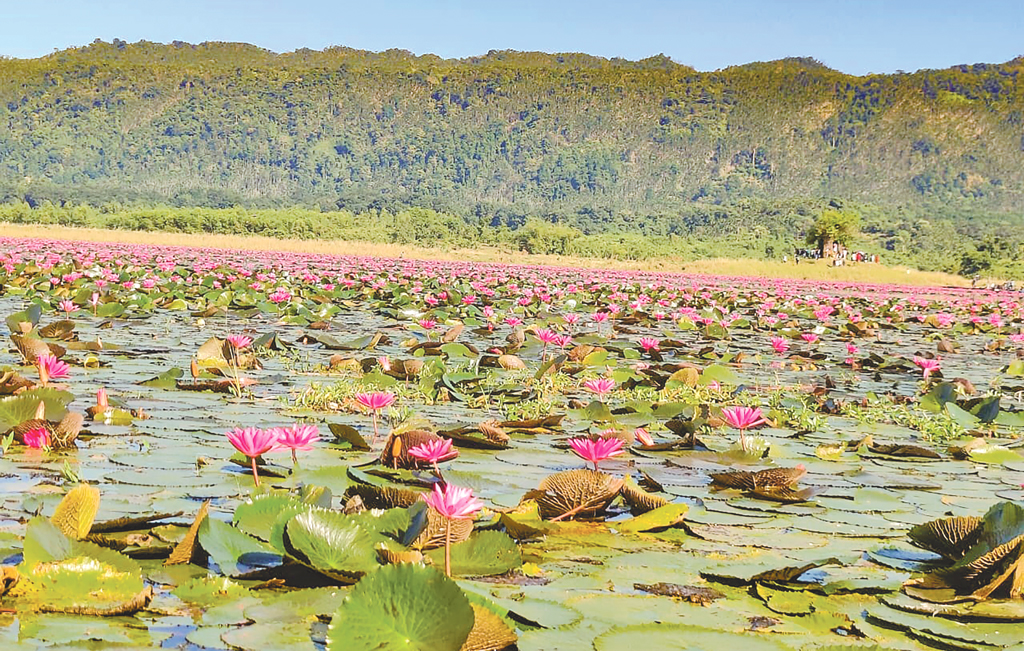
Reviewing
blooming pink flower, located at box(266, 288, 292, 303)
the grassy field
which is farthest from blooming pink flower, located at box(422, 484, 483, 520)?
the grassy field

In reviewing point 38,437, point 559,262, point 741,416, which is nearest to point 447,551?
point 741,416

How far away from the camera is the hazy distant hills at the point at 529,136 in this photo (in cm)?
15288

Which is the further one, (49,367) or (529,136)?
(529,136)

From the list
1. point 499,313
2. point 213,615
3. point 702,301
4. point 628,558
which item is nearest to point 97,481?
point 213,615

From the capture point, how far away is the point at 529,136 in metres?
177

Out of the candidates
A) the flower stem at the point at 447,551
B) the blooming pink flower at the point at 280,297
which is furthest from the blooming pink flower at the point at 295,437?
the blooming pink flower at the point at 280,297

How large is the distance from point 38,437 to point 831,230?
40.2 metres

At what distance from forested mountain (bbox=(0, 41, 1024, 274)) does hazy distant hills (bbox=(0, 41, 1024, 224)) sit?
1.32 ft

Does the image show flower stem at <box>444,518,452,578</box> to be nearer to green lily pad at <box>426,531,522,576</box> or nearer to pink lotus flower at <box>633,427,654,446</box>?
green lily pad at <box>426,531,522,576</box>

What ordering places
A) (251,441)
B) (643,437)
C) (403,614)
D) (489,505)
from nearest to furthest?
(403,614) < (251,441) < (489,505) < (643,437)

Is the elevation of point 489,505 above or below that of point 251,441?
below

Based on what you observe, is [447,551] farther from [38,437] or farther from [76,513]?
[38,437]

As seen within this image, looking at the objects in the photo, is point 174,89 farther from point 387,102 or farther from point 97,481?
point 97,481

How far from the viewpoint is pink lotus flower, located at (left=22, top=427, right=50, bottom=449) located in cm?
338
